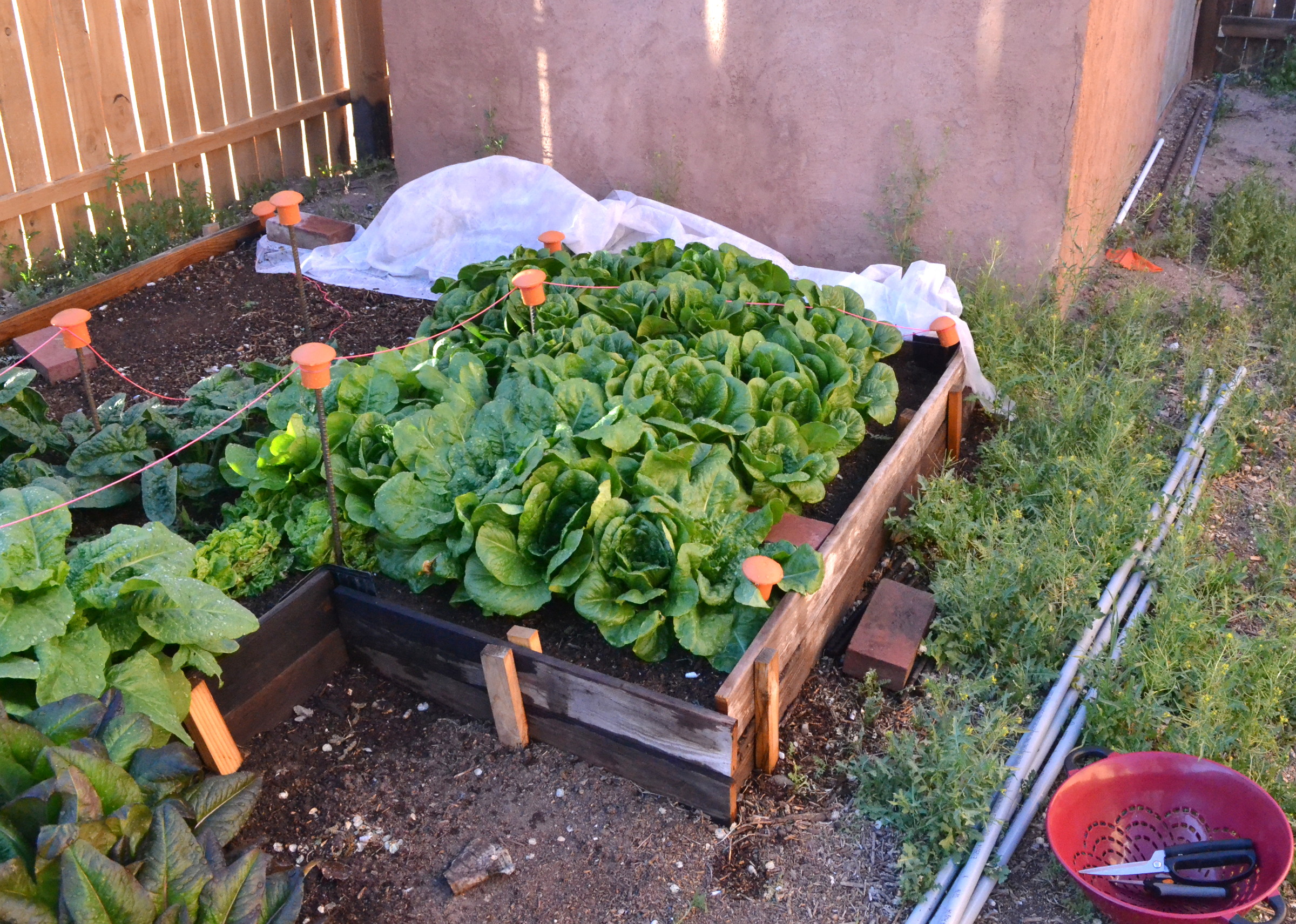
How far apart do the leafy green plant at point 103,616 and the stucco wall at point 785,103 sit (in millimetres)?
3540

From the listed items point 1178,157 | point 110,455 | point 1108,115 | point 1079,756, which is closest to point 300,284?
point 110,455

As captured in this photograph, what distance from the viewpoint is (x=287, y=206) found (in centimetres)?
381

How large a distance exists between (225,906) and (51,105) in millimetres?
5175

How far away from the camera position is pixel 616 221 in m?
5.16

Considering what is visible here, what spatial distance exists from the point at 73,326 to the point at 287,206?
887 mm

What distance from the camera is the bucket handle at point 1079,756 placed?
104 inches

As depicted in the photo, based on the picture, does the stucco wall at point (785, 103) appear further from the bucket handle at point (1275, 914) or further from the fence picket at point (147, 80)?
the bucket handle at point (1275, 914)

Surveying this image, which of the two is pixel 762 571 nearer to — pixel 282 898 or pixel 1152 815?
pixel 1152 815

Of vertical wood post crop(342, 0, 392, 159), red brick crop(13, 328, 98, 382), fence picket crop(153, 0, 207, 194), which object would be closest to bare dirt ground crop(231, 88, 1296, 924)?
red brick crop(13, 328, 98, 382)

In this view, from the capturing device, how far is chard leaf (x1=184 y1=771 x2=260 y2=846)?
2.25 meters

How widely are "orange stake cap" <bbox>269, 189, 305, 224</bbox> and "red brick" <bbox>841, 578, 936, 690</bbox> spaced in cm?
246

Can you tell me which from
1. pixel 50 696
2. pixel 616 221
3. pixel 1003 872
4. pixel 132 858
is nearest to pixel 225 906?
pixel 132 858

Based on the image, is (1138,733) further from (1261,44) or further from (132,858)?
(1261,44)

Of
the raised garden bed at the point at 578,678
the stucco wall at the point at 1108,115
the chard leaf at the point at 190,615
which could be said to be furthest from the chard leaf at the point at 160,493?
the stucco wall at the point at 1108,115
